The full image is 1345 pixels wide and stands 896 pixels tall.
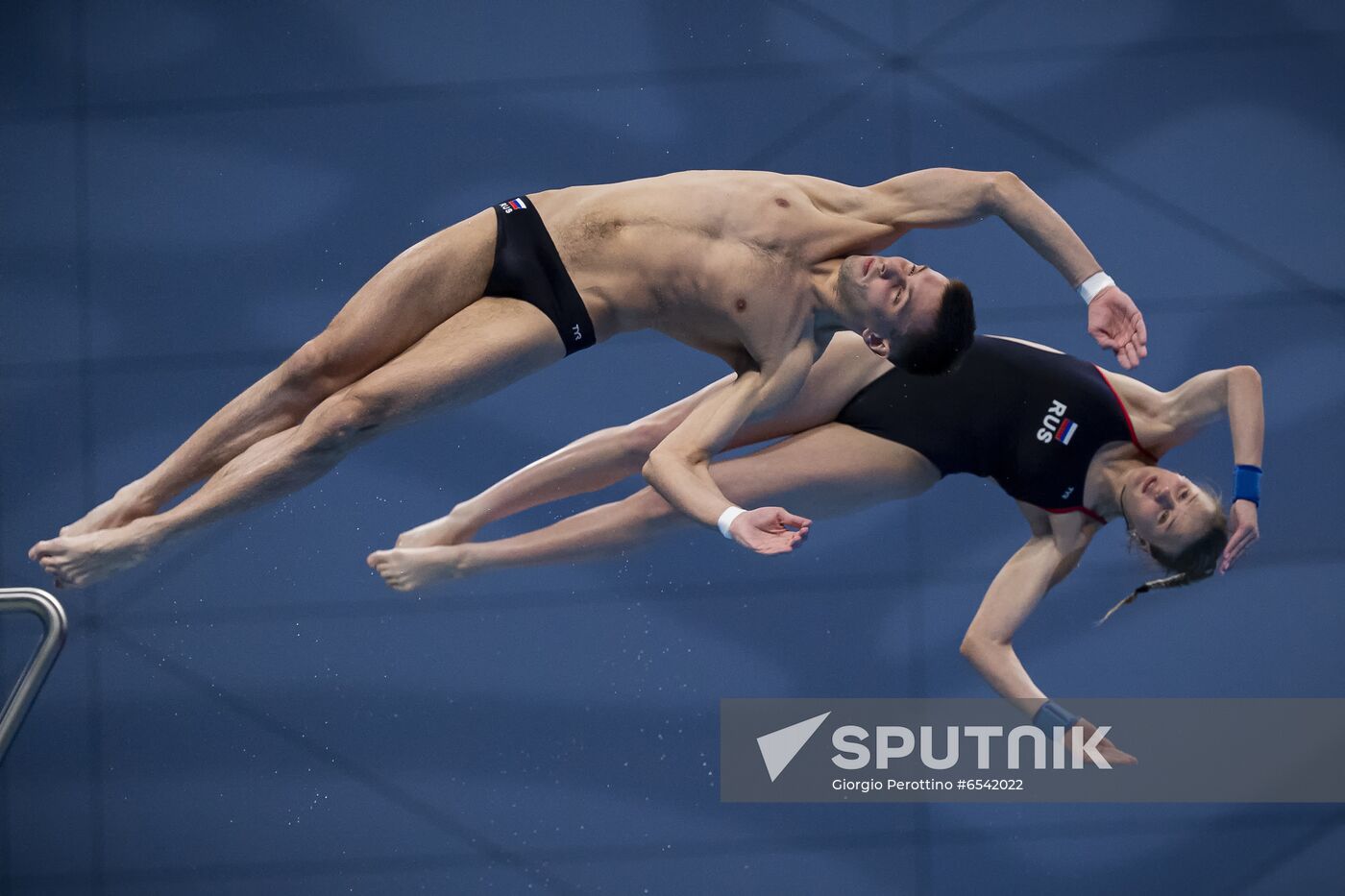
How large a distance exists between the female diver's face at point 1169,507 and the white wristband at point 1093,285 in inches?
20.5

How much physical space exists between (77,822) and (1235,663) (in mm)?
3912

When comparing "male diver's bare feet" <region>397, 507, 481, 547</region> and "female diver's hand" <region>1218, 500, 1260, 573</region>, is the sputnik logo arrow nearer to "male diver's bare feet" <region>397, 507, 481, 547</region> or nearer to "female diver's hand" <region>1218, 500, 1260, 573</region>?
"male diver's bare feet" <region>397, 507, 481, 547</region>

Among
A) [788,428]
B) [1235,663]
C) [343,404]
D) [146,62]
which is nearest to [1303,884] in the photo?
[1235,663]

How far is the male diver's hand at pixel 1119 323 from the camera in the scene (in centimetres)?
371

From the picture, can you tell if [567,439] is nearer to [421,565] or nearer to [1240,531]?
[421,565]

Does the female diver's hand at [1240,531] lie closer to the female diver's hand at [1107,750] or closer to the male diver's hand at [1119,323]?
the male diver's hand at [1119,323]

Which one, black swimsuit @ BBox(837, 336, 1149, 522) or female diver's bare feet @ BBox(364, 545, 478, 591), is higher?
black swimsuit @ BBox(837, 336, 1149, 522)

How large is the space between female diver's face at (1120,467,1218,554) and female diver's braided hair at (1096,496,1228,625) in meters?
0.02

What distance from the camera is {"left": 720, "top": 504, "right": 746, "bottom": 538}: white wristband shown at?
11.2ft

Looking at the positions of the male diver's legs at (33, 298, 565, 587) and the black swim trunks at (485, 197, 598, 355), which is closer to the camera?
the male diver's legs at (33, 298, 565, 587)

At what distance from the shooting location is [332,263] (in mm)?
5035

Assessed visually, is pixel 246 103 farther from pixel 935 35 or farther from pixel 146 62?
pixel 935 35

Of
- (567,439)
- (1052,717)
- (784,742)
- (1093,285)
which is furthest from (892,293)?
(784,742)

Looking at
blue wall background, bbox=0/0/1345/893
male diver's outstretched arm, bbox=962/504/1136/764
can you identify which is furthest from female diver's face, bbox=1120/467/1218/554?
blue wall background, bbox=0/0/1345/893
